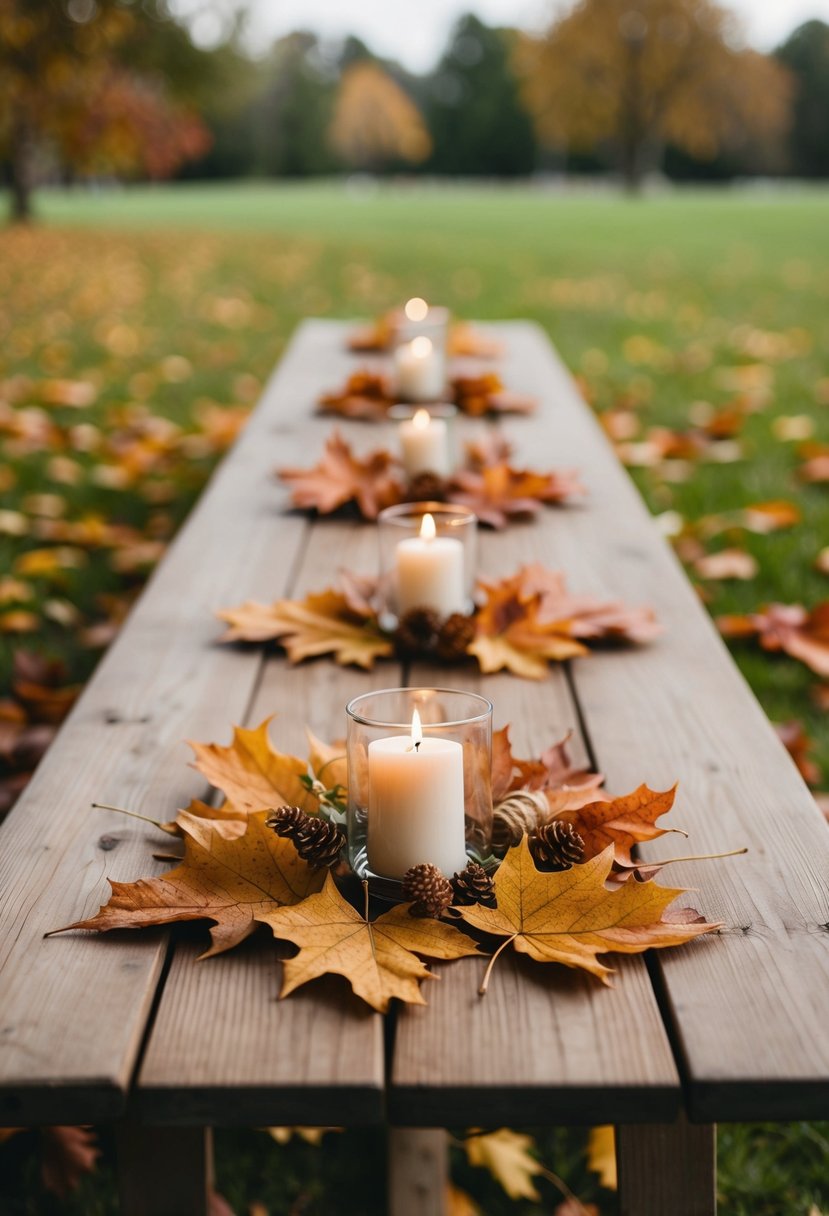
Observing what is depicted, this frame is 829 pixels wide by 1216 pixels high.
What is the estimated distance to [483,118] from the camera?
46.6 m

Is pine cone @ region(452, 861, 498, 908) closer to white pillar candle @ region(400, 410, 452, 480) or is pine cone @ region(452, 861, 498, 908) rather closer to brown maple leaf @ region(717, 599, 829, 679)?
white pillar candle @ region(400, 410, 452, 480)

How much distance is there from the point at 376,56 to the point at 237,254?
54236 mm

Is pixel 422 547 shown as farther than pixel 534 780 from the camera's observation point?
Yes

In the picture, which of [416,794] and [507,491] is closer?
[416,794]

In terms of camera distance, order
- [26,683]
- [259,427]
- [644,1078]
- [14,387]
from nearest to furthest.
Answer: [644,1078] → [26,683] → [259,427] → [14,387]

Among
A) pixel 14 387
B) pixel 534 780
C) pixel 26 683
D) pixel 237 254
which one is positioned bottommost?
pixel 237 254

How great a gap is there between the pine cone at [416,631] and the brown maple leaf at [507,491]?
2.01ft

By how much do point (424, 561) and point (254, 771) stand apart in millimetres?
492

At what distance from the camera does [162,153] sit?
20.6m

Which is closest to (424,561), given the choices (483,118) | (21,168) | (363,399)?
(363,399)

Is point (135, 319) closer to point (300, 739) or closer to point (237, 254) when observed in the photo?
point (237, 254)

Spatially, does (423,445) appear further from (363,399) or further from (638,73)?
(638,73)

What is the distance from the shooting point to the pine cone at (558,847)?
3.20 ft

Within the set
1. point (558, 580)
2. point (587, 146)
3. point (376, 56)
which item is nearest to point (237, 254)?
point (558, 580)
